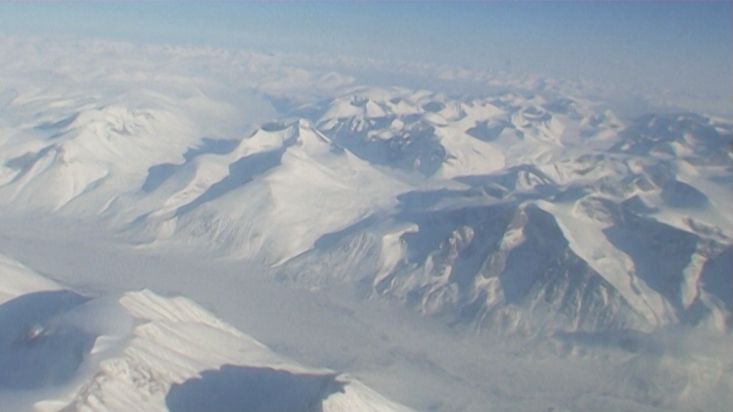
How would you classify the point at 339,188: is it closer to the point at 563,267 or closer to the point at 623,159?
the point at 563,267

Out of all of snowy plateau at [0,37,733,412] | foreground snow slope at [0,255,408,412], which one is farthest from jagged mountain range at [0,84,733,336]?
foreground snow slope at [0,255,408,412]

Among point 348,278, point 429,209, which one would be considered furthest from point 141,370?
point 429,209

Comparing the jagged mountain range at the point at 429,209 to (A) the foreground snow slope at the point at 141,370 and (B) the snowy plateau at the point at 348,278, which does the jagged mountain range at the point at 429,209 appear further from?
(A) the foreground snow slope at the point at 141,370

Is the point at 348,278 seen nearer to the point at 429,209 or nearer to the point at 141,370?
the point at 429,209

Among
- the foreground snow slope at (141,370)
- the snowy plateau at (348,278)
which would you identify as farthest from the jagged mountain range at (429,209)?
the foreground snow slope at (141,370)

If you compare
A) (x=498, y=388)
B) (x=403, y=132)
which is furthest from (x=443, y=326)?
(x=403, y=132)
